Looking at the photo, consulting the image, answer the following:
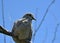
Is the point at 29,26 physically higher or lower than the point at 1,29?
higher

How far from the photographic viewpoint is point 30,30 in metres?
1.73

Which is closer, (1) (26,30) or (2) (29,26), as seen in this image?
(1) (26,30)

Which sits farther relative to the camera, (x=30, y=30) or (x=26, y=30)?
(x=30, y=30)

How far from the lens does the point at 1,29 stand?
2.97 ft

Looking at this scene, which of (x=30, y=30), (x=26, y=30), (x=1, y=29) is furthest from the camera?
(x=30, y=30)

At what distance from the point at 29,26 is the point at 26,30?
143 mm

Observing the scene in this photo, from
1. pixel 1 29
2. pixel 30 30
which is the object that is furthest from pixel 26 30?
pixel 1 29

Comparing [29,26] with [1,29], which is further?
[29,26]

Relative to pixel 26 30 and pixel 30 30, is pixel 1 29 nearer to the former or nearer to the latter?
pixel 26 30

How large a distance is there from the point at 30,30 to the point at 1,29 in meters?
0.85

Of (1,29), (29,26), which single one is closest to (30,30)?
(29,26)

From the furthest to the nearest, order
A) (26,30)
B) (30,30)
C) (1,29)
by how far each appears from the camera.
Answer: (30,30) → (26,30) → (1,29)

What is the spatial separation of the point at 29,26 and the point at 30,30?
6 centimetres

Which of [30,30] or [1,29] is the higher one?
[30,30]
